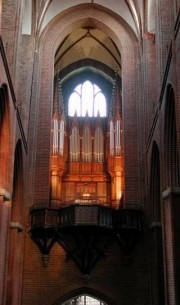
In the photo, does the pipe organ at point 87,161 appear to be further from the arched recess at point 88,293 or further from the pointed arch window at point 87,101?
the arched recess at point 88,293

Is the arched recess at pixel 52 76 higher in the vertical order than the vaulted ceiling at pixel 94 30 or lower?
lower

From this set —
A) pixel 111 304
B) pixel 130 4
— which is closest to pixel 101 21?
pixel 130 4

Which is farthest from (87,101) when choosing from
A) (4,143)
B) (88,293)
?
(4,143)

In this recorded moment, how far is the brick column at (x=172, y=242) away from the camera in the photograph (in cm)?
1348

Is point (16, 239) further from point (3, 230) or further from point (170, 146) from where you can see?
point (170, 146)

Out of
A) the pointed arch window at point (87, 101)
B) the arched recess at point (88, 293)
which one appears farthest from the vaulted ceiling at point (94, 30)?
the arched recess at point (88, 293)

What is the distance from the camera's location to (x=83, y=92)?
86.0 feet

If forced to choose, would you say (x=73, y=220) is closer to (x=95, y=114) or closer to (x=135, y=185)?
(x=135, y=185)

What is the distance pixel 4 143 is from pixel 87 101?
444 inches

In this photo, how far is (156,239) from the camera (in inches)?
698

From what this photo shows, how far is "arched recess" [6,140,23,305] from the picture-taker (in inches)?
675

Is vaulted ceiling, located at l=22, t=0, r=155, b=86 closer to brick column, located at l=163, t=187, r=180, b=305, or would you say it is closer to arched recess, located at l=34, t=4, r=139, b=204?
arched recess, located at l=34, t=4, r=139, b=204

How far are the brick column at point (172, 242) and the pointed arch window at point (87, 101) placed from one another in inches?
445

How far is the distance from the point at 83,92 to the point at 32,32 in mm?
5968
